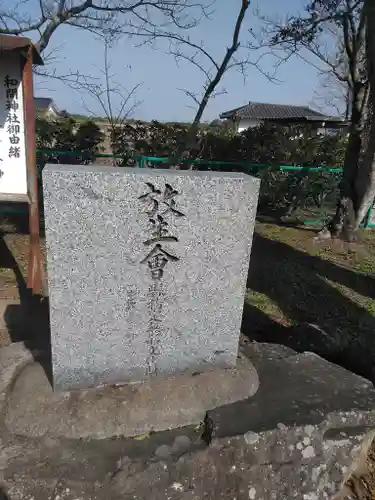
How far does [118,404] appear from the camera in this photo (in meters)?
2.08

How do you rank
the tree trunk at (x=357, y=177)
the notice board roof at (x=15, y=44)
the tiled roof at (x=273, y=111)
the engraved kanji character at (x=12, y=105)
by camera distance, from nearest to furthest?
the notice board roof at (x=15, y=44)
the engraved kanji character at (x=12, y=105)
the tree trunk at (x=357, y=177)
the tiled roof at (x=273, y=111)

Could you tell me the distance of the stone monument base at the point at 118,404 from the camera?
197cm

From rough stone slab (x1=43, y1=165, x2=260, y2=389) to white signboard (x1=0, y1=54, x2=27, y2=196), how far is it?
73.2 inches

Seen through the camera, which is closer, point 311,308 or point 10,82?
point 10,82

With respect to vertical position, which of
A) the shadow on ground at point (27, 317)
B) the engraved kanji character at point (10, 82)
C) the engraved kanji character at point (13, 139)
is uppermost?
the engraved kanji character at point (10, 82)

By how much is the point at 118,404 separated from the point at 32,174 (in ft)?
7.54

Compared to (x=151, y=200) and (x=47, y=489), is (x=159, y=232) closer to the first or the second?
(x=151, y=200)

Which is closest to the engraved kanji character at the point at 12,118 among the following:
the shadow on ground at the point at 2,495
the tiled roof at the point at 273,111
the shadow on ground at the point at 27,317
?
the shadow on ground at the point at 27,317

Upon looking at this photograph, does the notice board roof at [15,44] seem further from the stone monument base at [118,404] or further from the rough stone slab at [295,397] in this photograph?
the rough stone slab at [295,397]

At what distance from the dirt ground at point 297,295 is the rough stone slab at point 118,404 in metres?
0.55

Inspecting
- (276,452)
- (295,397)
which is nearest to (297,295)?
(295,397)

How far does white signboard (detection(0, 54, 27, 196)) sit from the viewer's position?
3.40 meters

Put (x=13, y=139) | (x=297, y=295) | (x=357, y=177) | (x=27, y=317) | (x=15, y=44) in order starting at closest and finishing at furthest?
(x=15, y=44)
(x=13, y=139)
(x=27, y=317)
(x=297, y=295)
(x=357, y=177)

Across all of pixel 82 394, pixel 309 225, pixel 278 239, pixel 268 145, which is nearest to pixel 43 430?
pixel 82 394
